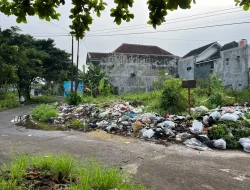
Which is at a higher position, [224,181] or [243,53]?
[243,53]

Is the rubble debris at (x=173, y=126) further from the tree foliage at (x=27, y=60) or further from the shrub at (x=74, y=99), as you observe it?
the tree foliage at (x=27, y=60)

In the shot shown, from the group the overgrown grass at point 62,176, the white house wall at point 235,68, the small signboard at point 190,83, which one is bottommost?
the overgrown grass at point 62,176

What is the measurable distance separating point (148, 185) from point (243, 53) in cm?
1869

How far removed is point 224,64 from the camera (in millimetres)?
21219

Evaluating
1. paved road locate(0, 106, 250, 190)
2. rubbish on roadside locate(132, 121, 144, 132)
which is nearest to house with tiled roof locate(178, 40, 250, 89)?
rubbish on roadside locate(132, 121, 144, 132)

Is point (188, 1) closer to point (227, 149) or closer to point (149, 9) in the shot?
point (149, 9)

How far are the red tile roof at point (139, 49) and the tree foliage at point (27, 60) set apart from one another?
652cm

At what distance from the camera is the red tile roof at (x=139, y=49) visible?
28297mm

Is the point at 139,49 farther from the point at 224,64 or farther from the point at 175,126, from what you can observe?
the point at 175,126

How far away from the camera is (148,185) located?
3469mm

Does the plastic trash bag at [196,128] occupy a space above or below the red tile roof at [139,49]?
below

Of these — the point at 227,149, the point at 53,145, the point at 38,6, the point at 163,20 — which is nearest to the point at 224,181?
the point at 227,149

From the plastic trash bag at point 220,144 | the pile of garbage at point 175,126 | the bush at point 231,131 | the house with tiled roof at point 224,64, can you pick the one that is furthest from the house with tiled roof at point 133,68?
the plastic trash bag at point 220,144

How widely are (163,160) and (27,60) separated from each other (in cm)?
1928
